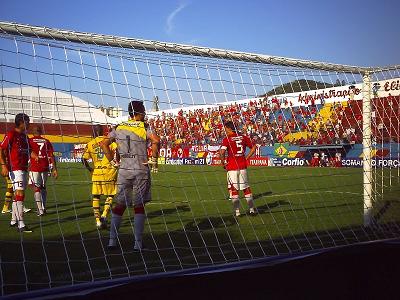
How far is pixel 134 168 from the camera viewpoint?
445cm

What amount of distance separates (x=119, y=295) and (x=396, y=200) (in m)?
7.87

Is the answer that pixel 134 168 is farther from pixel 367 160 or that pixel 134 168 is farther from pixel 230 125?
pixel 367 160

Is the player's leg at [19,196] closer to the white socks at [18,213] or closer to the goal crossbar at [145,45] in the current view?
the white socks at [18,213]

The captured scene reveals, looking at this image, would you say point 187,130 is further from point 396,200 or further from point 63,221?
point 396,200

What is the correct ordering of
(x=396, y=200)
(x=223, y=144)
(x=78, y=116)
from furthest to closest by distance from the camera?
(x=396, y=200) → (x=223, y=144) → (x=78, y=116)

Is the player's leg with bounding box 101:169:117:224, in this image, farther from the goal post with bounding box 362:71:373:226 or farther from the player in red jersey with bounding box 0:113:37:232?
the goal post with bounding box 362:71:373:226

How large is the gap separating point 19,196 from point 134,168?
2292mm

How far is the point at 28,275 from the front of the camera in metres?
3.49

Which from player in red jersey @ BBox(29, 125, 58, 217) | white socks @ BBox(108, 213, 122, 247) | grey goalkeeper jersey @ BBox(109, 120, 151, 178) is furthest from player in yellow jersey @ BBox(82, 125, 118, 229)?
grey goalkeeper jersey @ BBox(109, 120, 151, 178)

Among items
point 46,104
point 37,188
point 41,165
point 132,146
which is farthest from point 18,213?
point 46,104

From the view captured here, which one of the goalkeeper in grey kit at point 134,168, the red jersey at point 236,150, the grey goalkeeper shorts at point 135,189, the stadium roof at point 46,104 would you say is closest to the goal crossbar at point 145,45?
the stadium roof at point 46,104

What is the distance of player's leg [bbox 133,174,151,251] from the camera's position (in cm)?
439

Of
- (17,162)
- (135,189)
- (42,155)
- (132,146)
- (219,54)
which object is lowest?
(135,189)

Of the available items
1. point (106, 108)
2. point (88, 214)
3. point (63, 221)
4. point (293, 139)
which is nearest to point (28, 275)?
point (106, 108)
